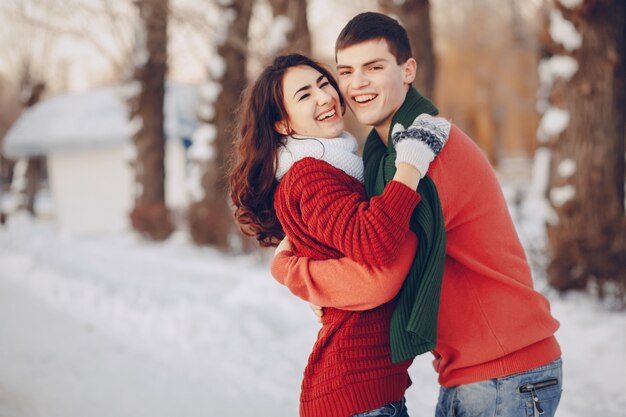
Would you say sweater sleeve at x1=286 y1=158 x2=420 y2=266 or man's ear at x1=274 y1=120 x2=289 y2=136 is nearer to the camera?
sweater sleeve at x1=286 y1=158 x2=420 y2=266

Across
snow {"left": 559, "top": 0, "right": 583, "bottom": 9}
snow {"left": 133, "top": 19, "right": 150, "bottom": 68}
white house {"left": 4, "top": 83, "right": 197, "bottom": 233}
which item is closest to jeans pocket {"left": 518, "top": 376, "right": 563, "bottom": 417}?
snow {"left": 559, "top": 0, "right": 583, "bottom": 9}

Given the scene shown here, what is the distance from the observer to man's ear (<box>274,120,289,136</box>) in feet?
7.66

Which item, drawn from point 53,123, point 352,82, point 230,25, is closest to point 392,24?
point 352,82

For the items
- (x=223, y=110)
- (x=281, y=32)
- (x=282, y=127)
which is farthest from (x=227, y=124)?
(x=282, y=127)

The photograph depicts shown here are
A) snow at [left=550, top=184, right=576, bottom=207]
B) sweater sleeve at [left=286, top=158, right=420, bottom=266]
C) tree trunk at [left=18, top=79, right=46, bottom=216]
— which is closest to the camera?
sweater sleeve at [left=286, top=158, right=420, bottom=266]

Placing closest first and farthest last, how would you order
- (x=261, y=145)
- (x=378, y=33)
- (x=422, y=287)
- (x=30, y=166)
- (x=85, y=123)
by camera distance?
1. (x=422, y=287)
2. (x=378, y=33)
3. (x=261, y=145)
4. (x=85, y=123)
5. (x=30, y=166)

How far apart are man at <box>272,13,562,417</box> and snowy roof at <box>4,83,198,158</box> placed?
18.5m

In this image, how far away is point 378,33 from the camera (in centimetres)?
220

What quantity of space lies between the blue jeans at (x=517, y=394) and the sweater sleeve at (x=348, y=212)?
0.61 m

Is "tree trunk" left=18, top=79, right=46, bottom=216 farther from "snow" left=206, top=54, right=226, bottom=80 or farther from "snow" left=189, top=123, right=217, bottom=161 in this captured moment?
"snow" left=206, top=54, right=226, bottom=80

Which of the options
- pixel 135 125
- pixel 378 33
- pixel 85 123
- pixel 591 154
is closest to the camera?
pixel 378 33

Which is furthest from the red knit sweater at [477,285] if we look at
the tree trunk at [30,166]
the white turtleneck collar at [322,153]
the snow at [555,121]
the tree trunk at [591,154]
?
the tree trunk at [30,166]

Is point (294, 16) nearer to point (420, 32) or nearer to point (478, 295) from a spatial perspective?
point (420, 32)

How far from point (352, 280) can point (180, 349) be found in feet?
13.9
